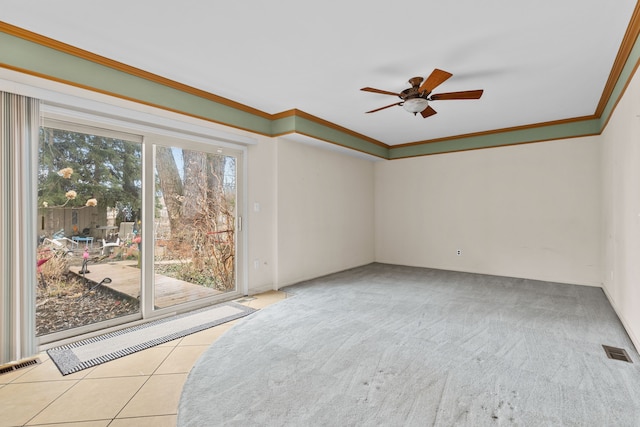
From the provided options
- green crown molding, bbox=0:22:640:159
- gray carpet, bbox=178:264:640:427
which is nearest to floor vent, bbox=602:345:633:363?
gray carpet, bbox=178:264:640:427

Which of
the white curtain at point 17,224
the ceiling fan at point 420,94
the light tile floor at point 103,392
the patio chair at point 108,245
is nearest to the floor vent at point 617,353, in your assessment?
the ceiling fan at point 420,94

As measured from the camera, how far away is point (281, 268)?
15.7 feet

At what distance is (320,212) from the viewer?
5555 millimetres

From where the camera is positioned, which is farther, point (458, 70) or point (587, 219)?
point (587, 219)

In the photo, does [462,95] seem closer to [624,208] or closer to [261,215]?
[624,208]

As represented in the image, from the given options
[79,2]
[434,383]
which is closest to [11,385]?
[79,2]

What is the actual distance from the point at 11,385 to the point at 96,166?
6.06 feet

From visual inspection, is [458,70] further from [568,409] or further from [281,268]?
[281,268]

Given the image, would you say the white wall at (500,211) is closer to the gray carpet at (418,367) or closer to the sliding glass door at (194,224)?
the gray carpet at (418,367)

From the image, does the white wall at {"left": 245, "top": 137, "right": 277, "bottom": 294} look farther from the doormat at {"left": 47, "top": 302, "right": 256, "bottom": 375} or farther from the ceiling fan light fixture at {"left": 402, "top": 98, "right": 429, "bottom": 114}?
the ceiling fan light fixture at {"left": 402, "top": 98, "right": 429, "bottom": 114}

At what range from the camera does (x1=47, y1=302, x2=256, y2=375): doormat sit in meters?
2.49

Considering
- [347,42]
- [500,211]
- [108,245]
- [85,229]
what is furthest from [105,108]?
[500,211]

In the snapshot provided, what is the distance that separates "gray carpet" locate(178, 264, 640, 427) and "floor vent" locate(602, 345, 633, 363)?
5 centimetres

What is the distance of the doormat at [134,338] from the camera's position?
2490 mm
